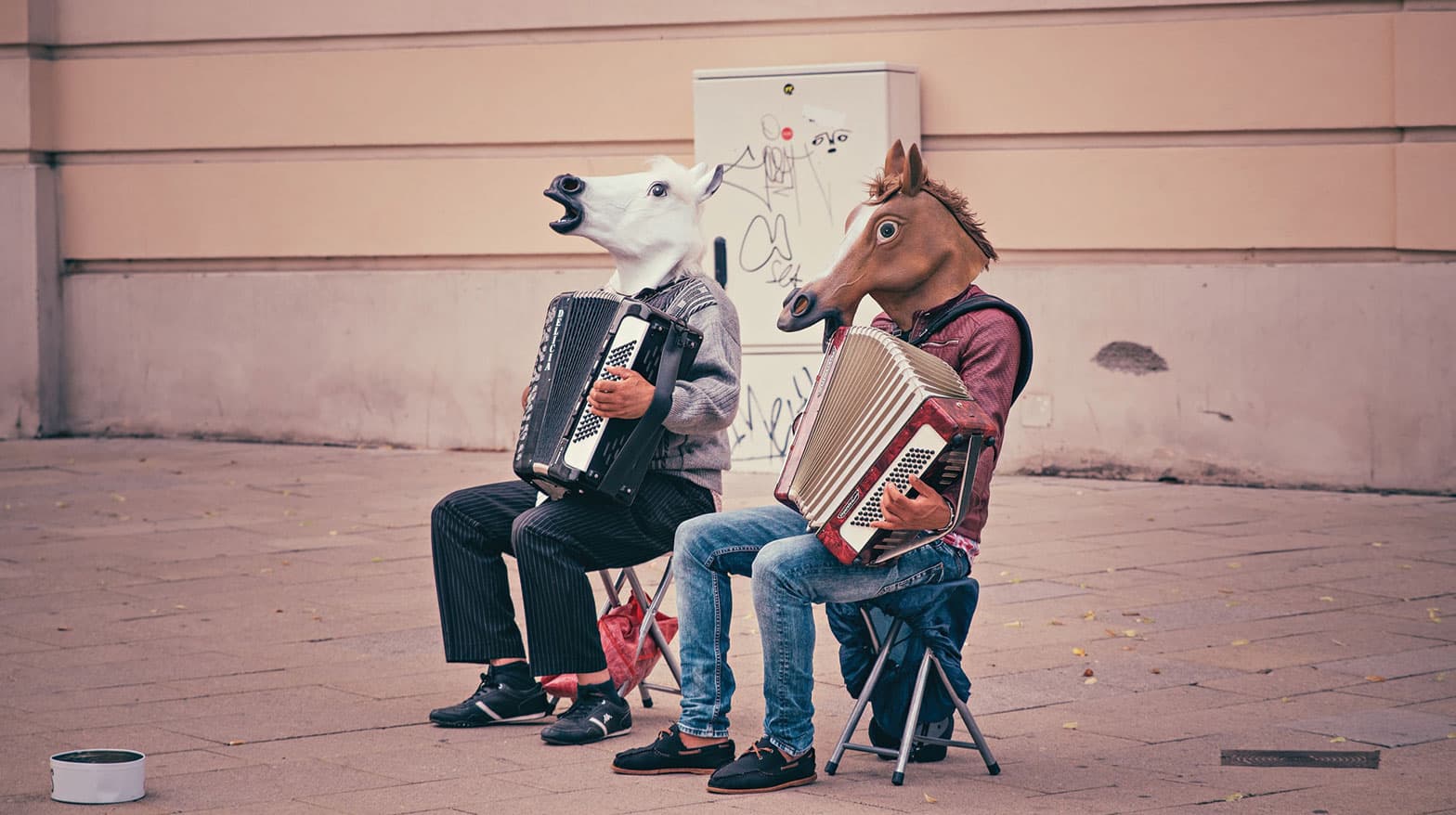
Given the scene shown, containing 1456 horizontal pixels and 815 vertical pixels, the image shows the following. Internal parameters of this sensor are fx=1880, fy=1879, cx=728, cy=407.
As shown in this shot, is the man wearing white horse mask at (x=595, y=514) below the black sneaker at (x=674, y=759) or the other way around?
the other way around

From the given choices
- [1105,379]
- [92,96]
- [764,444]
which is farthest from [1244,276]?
[92,96]

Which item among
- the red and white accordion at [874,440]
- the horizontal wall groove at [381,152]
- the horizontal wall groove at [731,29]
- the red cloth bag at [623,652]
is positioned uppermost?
the horizontal wall groove at [731,29]

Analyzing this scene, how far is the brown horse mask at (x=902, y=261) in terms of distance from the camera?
4945 millimetres

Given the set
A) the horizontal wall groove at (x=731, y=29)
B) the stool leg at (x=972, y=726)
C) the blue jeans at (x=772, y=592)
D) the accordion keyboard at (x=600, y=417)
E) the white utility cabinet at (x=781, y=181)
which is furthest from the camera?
the white utility cabinet at (x=781, y=181)

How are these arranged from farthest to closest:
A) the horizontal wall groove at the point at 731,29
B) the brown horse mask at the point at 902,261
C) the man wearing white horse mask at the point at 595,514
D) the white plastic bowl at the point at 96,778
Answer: the horizontal wall groove at the point at 731,29 < the man wearing white horse mask at the point at 595,514 < the brown horse mask at the point at 902,261 < the white plastic bowl at the point at 96,778

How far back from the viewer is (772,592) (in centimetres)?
476

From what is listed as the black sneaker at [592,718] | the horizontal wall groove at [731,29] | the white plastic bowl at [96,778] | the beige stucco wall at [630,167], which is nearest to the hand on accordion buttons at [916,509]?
the black sneaker at [592,718]

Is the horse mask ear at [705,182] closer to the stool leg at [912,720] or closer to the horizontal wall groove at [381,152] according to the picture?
the stool leg at [912,720]

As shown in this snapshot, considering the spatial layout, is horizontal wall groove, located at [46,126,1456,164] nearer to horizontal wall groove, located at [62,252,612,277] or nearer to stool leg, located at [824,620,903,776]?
horizontal wall groove, located at [62,252,612,277]

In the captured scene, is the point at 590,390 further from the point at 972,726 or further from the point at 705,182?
the point at 972,726

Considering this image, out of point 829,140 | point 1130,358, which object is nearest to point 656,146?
point 829,140

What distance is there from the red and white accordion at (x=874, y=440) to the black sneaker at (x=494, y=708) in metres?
1.24

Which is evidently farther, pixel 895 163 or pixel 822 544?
pixel 895 163

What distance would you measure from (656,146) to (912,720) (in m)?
6.65
